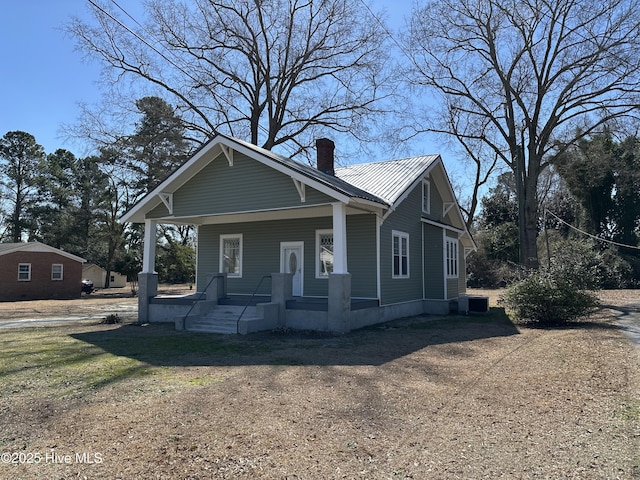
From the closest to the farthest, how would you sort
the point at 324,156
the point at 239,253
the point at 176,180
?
the point at 176,180 < the point at 239,253 < the point at 324,156

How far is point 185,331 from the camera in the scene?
12.5 meters

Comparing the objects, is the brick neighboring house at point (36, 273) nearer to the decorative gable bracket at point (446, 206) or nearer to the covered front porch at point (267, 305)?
the covered front porch at point (267, 305)

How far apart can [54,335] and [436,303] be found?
12.6 meters

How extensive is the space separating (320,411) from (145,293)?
11100 mm

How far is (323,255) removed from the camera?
15422 mm

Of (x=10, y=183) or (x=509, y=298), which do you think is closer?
(x=509, y=298)

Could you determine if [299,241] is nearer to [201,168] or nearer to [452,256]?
[201,168]

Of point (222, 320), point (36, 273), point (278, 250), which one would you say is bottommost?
point (222, 320)

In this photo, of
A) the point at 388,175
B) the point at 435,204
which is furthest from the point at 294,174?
the point at 435,204

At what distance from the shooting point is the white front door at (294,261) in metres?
15.8

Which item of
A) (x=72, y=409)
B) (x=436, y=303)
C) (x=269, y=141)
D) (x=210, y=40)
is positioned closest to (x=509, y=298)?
(x=436, y=303)

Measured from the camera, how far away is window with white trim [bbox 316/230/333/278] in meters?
15.3

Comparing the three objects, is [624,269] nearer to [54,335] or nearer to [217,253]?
[217,253]

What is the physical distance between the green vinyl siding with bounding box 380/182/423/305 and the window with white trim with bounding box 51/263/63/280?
87.9ft
